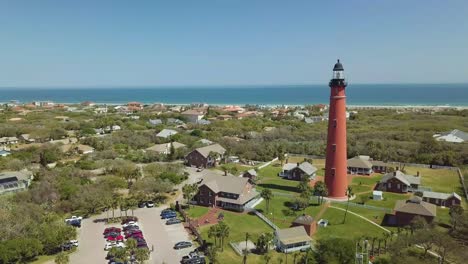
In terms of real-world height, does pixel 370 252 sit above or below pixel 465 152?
below

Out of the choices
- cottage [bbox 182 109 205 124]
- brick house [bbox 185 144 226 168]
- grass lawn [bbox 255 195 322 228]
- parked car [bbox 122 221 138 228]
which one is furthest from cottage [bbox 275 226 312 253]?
cottage [bbox 182 109 205 124]

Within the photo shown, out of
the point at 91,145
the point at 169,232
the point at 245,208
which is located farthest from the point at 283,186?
the point at 91,145

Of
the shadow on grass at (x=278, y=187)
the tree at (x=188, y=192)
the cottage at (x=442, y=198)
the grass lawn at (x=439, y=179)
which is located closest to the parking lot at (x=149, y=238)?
the tree at (x=188, y=192)

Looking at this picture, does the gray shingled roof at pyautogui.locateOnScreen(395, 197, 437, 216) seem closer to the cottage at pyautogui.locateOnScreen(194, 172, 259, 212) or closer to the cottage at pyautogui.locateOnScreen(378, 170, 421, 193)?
the cottage at pyautogui.locateOnScreen(378, 170, 421, 193)

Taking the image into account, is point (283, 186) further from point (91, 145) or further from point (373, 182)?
point (91, 145)

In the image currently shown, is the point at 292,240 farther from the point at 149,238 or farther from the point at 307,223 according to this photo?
the point at 149,238

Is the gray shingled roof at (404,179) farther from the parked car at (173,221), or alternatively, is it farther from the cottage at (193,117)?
the cottage at (193,117)
